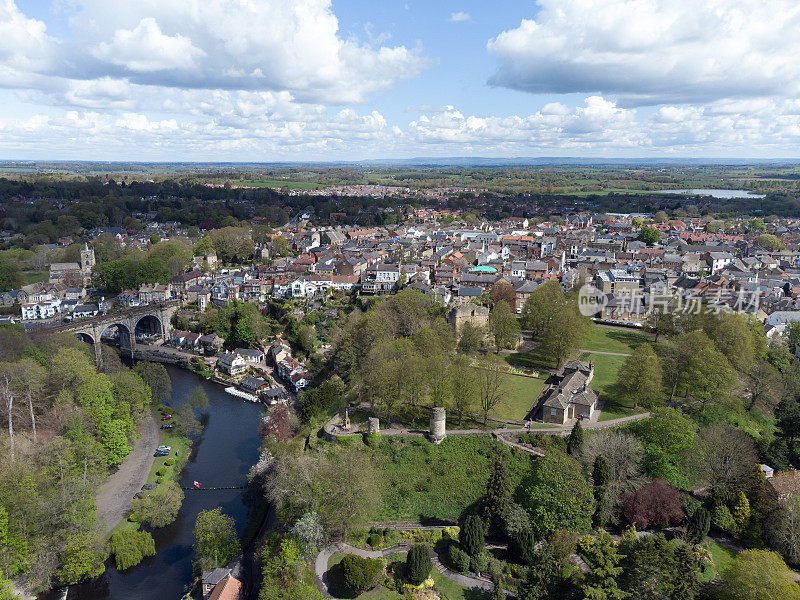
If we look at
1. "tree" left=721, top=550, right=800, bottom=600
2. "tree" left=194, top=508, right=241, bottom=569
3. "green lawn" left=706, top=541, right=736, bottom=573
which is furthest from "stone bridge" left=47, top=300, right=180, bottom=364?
"tree" left=721, top=550, right=800, bottom=600

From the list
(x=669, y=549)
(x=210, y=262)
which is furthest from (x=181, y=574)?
(x=210, y=262)

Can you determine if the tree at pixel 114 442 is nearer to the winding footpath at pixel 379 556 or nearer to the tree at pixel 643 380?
the winding footpath at pixel 379 556

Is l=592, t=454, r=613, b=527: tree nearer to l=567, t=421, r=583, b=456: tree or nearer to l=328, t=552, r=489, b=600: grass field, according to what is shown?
l=567, t=421, r=583, b=456: tree

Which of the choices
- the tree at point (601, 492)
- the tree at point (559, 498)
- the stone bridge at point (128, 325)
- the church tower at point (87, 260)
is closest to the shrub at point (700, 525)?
the tree at point (601, 492)

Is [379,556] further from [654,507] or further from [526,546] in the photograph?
[654,507]

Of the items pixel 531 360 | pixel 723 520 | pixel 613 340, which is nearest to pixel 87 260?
pixel 531 360

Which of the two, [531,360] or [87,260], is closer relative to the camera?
[531,360]
